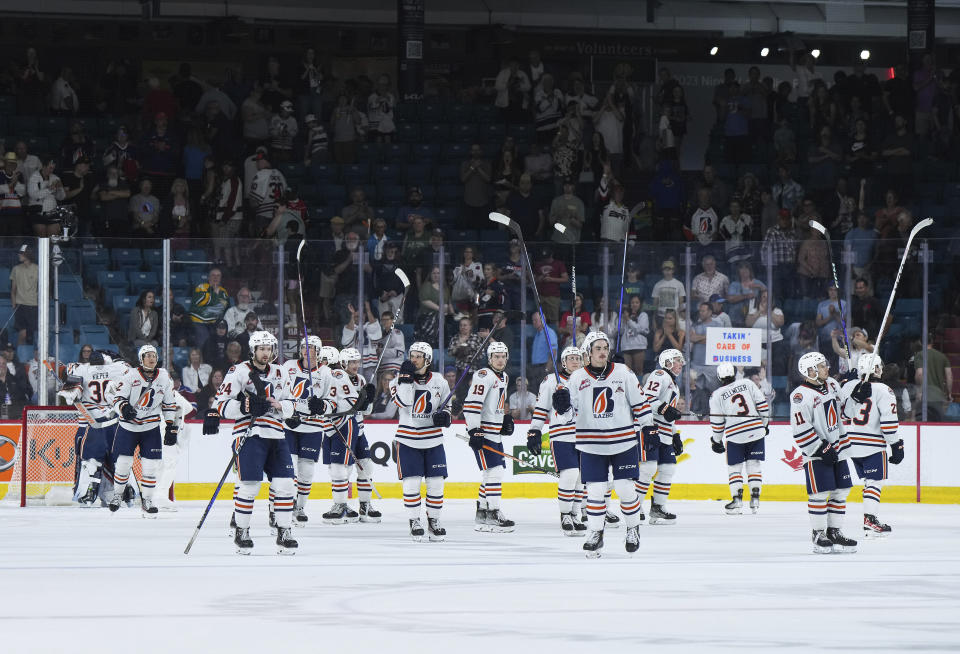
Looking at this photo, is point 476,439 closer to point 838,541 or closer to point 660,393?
point 660,393

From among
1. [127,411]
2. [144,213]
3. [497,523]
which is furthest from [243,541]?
[144,213]

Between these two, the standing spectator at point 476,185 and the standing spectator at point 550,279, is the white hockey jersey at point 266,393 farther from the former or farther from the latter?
the standing spectator at point 476,185

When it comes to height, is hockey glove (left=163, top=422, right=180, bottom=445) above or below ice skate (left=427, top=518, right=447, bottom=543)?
above

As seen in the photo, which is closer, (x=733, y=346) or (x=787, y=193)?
(x=733, y=346)

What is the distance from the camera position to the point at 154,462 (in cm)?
1471

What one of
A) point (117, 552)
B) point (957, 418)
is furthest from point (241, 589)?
point (957, 418)

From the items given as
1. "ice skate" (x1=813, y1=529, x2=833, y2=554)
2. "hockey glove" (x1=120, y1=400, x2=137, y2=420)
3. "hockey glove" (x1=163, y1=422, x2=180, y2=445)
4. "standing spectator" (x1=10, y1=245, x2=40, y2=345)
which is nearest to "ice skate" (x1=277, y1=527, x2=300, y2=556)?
"hockey glove" (x1=163, y1=422, x2=180, y2=445)

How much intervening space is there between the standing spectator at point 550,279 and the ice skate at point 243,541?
6184mm

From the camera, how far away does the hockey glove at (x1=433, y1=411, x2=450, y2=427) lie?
12141 mm

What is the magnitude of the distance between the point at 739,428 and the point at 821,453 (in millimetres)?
4363

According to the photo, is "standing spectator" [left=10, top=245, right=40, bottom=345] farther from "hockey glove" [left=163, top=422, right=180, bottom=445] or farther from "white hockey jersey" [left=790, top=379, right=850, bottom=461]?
"white hockey jersey" [left=790, top=379, right=850, bottom=461]

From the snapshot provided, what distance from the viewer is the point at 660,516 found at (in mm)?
14281

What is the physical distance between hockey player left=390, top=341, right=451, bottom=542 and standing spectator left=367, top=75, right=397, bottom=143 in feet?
26.9

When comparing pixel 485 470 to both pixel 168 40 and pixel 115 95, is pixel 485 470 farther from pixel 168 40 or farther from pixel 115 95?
pixel 168 40
